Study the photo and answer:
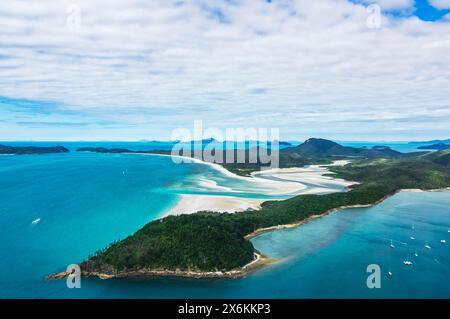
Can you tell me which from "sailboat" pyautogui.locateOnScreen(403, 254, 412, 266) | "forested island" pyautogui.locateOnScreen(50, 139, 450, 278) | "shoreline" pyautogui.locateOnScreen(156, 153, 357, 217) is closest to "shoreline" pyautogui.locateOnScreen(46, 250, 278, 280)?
"forested island" pyautogui.locateOnScreen(50, 139, 450, 278)

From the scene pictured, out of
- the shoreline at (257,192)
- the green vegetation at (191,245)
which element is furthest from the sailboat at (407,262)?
the shoreline at (257,192)

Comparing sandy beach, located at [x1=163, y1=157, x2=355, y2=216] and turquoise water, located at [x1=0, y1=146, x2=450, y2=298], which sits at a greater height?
sandy beach, located at [x1=163, y1=157, x2=355, y2=216]

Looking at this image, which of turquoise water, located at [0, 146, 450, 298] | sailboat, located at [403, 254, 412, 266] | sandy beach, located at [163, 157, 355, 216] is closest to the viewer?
turquoise water, located at [0, 146, 450, 298]

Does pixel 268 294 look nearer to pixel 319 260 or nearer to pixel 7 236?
pixel 319 260

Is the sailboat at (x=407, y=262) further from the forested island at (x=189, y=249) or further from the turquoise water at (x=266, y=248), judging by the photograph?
the forested island at (x=189, y=249)

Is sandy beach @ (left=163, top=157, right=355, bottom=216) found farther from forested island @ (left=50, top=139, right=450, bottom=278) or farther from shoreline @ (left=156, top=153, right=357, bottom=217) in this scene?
forested island @ (left=50, top=139, right=450, bottom=278)

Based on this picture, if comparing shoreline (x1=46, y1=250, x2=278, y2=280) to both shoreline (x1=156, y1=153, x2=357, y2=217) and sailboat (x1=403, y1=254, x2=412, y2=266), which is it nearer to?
sailboat (x1=403, y1=254, x2=412, y2=266)

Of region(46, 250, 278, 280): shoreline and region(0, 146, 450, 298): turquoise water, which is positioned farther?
region(46, 250, 278, 280): shoreline

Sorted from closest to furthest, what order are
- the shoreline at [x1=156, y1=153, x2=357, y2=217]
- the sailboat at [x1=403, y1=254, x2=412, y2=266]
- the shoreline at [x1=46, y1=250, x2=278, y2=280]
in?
the shoreline at [x1=46, y1=250, x2=278, y2=280] < the sailboat at [x1=403, y1=254, x2=412, y2=266] < the shoreline at [x1=156, y1=153, x2=357, y2=217]
